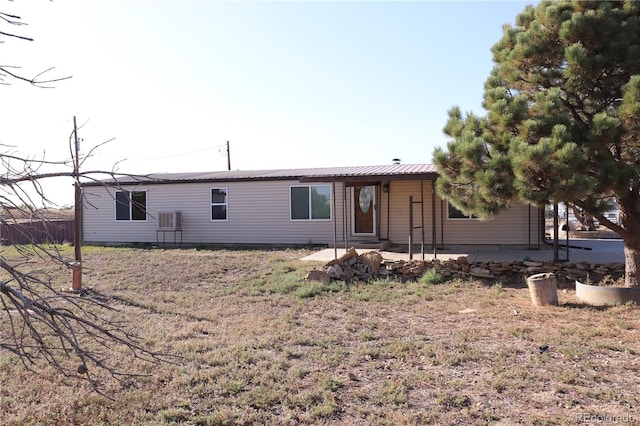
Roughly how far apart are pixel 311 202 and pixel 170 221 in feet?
15.5

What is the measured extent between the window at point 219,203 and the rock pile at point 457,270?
7.01 meters

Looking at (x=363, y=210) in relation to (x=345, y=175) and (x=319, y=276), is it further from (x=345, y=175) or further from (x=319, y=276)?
(x=319, y=276)

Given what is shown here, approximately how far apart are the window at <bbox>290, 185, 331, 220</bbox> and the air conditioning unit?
387 centimetres

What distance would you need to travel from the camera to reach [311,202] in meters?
14.7

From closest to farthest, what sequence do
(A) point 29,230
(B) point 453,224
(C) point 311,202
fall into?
(A) point 29,230
(B) point 453,224
(C) point 311,202

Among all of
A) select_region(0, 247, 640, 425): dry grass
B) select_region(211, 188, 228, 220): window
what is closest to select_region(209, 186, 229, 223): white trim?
select_region(211, 188, 228, 220): window

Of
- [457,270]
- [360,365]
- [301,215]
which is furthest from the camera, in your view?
[301,215]

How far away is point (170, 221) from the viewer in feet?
51.2

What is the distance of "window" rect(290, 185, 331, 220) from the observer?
14.5 metres

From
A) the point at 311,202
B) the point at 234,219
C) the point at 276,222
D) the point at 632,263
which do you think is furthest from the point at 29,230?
the point at 234,219

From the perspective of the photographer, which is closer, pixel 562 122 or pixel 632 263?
pixel 562 122

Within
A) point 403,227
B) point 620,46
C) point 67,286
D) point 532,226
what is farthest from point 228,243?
point 620,46

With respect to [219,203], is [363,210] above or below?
below

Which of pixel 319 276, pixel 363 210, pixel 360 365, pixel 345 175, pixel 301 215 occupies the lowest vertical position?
pixel 360 365
